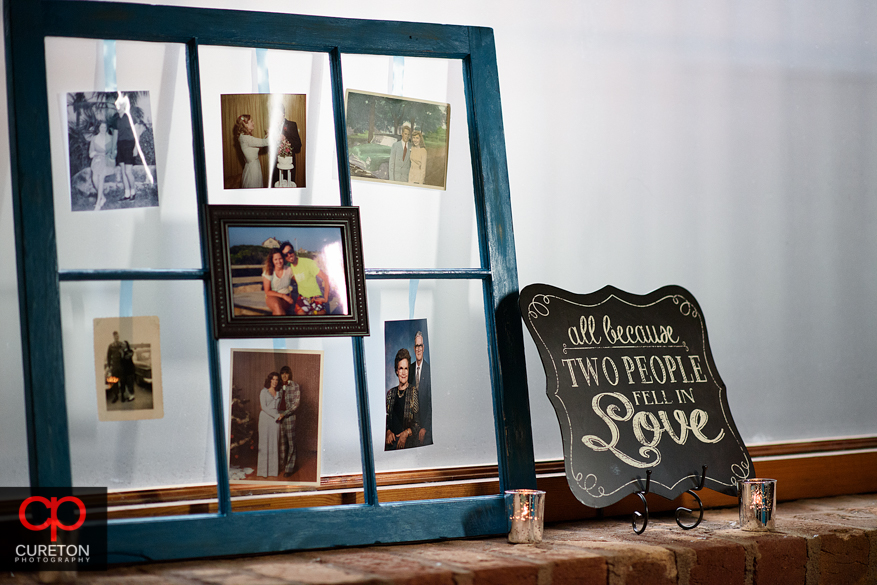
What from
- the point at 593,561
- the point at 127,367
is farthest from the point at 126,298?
the point at 593,561

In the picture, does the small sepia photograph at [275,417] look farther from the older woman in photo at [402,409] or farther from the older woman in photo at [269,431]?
the older woman in photo at [402,409]

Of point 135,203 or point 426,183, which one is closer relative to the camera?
point 135,203

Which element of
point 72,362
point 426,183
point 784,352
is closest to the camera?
point 72,362

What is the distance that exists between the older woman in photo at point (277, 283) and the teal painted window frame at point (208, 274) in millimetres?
108

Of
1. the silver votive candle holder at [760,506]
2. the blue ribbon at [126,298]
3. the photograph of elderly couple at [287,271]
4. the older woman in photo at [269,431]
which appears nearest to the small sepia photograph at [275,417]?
the older woman in photo at [269,431]

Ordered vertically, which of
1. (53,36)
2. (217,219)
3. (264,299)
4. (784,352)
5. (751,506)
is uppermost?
(53,36)

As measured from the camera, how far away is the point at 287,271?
4.87 feet

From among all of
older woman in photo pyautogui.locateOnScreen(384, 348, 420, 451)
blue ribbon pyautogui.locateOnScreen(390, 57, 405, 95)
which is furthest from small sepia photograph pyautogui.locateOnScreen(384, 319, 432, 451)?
blue ribbon pyautogui.locateOnScreen(390, 57, 405, 95)

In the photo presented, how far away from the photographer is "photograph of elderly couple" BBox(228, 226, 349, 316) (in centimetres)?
145

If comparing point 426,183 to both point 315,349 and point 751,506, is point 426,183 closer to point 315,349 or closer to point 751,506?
point 315,349

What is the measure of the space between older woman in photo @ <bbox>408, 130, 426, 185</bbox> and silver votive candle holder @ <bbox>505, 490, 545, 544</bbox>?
0.67m

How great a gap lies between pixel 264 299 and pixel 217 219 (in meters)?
0.17

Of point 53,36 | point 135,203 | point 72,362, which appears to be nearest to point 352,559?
point 72,362

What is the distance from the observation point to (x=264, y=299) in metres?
1.45
